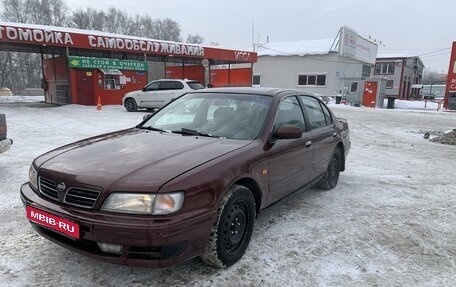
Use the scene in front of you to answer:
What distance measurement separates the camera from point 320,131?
4672mm

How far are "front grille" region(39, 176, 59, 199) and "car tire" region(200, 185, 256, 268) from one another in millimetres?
1242

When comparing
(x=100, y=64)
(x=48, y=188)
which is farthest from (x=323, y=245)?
(x=100, y=64)

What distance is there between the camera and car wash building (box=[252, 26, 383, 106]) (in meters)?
31.7

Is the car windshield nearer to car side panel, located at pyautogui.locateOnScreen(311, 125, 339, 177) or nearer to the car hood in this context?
the car hood

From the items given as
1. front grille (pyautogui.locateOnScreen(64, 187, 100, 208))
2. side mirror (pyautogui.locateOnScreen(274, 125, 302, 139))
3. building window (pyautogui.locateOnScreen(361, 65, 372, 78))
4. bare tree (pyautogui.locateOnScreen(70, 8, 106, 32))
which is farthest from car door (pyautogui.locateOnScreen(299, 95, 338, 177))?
bare tree (pyautogui.locateOnScreen(70, 8, 106, 32))

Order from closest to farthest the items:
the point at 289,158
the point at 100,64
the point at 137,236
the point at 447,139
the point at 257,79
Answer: the point at 137,236, the point at 289,158, the point at 447,139, the point at 100,64, the point at 257,79

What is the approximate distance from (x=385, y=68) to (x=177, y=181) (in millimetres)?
53579

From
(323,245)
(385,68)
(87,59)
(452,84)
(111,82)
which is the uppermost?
(385,68)

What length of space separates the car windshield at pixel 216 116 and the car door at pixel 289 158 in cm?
25

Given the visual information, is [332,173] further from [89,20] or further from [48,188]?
[89,20]

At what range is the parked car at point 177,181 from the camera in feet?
8.05

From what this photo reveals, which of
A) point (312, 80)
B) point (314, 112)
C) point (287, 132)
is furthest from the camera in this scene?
point (312, 80)

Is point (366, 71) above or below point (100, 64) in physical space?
above

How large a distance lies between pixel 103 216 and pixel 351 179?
4609 millimetres
